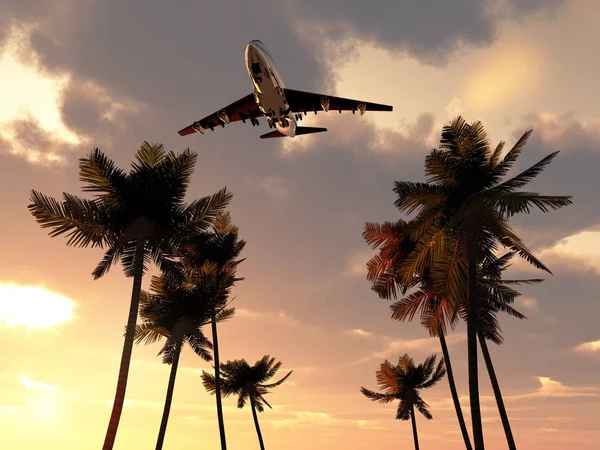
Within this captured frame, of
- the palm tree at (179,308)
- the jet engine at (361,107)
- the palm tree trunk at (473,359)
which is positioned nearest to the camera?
the palm tree trunk at (473,359)

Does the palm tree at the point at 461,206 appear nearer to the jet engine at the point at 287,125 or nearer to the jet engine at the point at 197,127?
the jet engine at the point at 287,125

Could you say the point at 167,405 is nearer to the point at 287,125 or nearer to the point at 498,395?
the point at 498,395

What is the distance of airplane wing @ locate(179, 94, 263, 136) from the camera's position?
43.1 m

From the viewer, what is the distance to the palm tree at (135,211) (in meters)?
20.5

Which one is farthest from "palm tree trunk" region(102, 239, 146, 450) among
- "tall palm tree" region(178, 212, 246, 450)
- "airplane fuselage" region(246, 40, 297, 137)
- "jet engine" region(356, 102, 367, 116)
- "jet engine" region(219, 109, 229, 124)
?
"jet engine" region(356, 102, 367, 116)

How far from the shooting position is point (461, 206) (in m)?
20.1

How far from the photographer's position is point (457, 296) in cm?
Result: 2114

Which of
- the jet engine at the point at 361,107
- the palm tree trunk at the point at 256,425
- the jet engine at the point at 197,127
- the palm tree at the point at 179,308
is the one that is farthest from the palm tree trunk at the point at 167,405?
the jet engine at the point at 361,107

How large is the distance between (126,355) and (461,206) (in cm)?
1449

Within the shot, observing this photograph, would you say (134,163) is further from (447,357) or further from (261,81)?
(447,357)

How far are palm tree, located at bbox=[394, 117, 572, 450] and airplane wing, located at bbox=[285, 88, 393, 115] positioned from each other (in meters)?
19.8

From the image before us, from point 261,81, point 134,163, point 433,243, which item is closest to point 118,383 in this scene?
point 134,163

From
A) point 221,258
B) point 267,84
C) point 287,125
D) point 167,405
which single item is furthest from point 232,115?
point 167,405

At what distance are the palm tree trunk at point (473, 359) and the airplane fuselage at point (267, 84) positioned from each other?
19.9m
